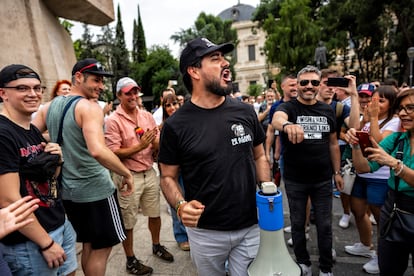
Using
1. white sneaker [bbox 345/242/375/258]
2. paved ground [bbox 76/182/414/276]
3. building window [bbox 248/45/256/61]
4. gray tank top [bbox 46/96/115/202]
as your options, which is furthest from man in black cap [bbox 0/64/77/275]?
building window [bbox 248/45/256/61]

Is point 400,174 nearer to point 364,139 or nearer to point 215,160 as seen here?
point 364,139

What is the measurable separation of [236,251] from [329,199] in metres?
1.39

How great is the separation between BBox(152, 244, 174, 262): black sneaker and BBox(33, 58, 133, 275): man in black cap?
1.08 m

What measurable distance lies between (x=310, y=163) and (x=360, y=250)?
58.1 inches

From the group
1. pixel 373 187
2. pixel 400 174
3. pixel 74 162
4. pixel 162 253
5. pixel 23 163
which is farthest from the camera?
pixel 162 253

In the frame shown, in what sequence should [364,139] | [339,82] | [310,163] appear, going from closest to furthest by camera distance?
[364,139]
[310,163]
[339,82]

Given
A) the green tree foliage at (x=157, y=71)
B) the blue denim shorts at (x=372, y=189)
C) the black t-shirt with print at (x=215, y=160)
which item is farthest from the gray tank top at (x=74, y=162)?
the green tree foliage at (x=157, y=71)

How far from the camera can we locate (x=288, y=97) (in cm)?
454

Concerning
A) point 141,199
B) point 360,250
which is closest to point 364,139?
point 360,250

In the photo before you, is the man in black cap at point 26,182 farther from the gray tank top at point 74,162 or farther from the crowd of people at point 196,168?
the gray tank top at point 74,162

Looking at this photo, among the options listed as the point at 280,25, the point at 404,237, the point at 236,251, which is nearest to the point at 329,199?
the point at 404,237

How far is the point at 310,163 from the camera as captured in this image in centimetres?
287

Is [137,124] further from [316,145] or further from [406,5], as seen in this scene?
[406,5]

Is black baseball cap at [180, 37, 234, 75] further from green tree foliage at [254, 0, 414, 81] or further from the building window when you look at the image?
the building window
